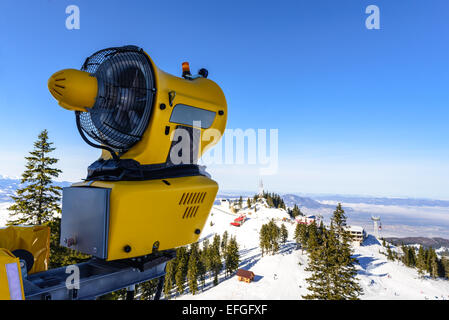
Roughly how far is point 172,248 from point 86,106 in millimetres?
2149

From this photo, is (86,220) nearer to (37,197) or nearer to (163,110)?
(163,110)

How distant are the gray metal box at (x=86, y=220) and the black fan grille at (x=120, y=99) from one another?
0.73 metres

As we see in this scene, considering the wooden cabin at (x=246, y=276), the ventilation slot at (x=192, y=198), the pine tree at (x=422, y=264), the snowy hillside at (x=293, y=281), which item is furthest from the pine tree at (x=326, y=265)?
the pine tree at (x=422, y=264)

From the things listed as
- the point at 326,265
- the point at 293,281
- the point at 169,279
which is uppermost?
the point at 326,265

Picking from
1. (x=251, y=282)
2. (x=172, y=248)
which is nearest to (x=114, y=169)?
(x=172, y=248)

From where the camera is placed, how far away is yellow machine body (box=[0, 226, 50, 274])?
2.90 metres

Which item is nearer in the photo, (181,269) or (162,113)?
(162,113)

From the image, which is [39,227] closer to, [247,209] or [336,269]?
[336,269]

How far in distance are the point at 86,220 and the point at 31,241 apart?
0.75m

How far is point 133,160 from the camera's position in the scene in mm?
3051

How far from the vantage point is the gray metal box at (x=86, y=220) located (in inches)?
107

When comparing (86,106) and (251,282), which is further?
(251,282)

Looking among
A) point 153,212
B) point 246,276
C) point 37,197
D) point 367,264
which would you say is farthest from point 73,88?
point 367,264

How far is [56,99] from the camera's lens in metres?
2.87
